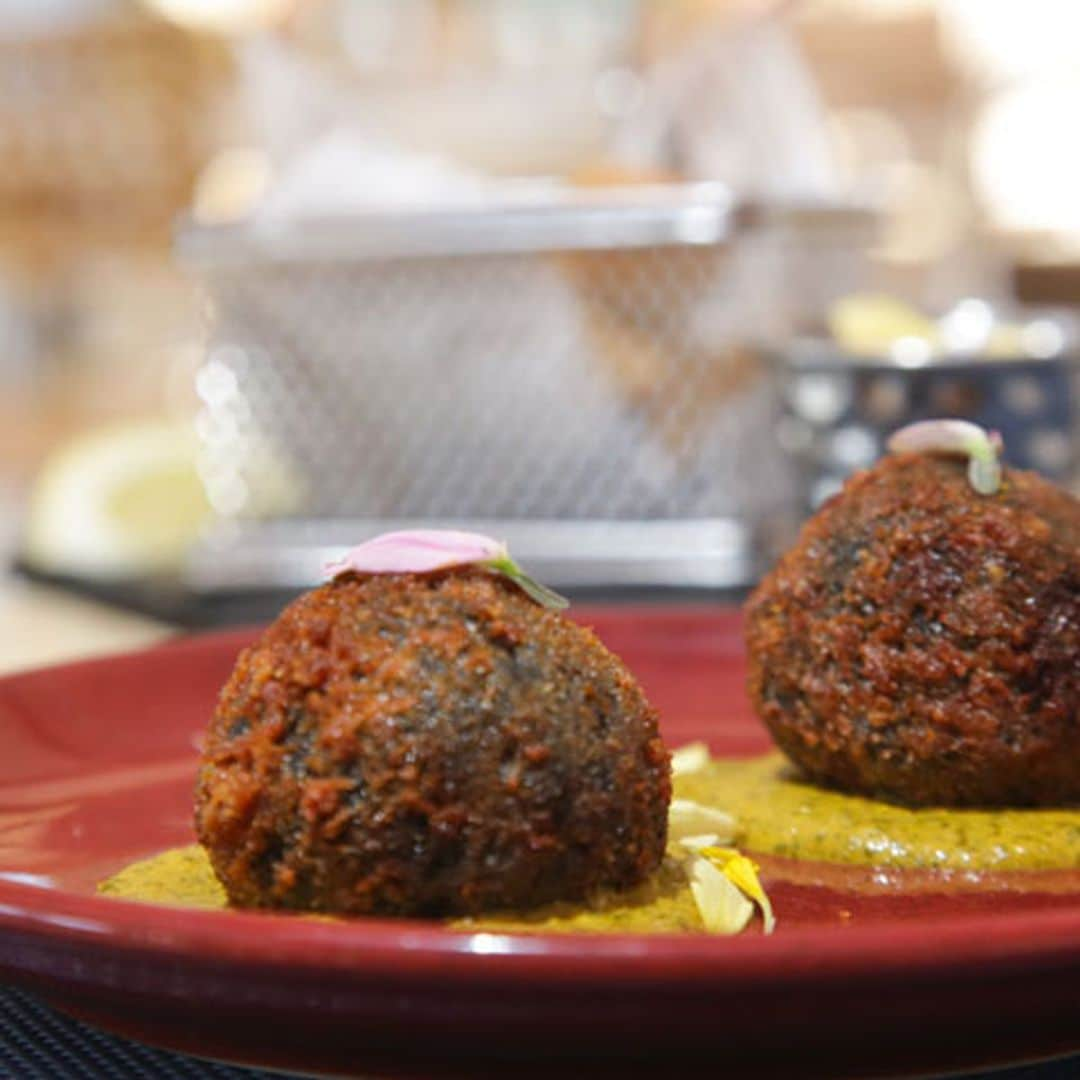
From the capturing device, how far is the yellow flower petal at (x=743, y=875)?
4.40 ft

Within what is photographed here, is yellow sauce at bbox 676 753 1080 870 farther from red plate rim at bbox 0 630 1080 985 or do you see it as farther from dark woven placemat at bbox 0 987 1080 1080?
red plate rim at bbox 0 630 1080 985

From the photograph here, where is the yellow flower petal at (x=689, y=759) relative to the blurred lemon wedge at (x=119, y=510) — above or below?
above

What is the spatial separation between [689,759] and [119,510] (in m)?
2.62

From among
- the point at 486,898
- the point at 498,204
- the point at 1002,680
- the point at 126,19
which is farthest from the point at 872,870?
the point at 126,19

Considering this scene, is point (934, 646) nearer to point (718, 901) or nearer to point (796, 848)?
point (796, 848)

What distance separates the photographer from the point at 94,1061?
121 centimetres

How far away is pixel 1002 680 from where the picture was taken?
1.64m

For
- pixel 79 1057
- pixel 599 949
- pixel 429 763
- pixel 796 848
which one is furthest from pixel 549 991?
pixel 796 848

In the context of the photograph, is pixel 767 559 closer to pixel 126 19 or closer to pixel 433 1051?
pixel 433 1051

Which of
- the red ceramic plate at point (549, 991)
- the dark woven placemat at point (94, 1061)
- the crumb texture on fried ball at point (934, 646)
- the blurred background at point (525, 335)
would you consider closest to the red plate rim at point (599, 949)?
the red ceramic plate at point (549, 991)

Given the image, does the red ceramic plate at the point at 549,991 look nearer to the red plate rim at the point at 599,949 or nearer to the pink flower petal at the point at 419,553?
the red plate rim at the point at 599,949

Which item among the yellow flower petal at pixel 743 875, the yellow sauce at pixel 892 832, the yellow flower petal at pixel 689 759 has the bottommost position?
the yellow flower petal at pixel 689 759

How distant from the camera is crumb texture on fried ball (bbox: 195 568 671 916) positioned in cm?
125

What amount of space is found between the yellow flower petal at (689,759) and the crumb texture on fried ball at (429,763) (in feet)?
1.56
